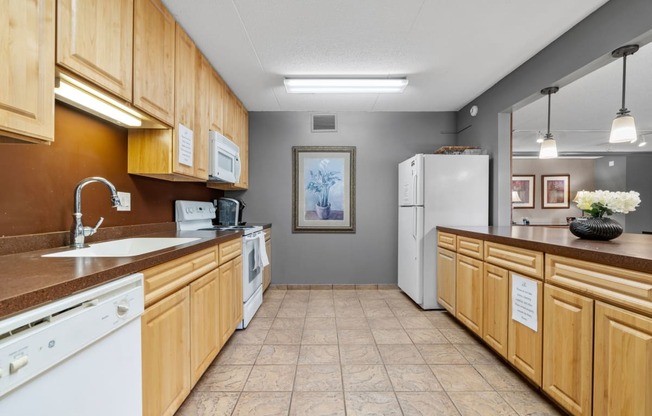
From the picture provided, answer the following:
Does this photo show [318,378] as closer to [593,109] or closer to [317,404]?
[317,404]

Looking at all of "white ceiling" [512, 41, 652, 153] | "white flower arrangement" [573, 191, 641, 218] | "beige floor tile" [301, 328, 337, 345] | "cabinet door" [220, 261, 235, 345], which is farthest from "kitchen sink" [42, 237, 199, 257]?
"white ceiling" [512, 41, 652, 153]

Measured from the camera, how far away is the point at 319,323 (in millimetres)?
2766

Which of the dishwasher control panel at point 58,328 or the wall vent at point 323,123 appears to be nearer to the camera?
the dishwasher control panel at point 58,328

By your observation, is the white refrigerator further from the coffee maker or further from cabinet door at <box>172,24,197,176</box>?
cabinet door at <box>172,24,197,176</box>

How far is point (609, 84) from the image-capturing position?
321 cm

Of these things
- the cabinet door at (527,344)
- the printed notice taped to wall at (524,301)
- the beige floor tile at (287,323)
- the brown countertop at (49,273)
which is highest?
the brown countertop at (49,273)

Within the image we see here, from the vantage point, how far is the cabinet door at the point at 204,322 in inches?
64.4

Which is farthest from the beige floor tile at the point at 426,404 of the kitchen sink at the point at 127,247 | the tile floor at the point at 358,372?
the kitchen sink at the point at 127,247

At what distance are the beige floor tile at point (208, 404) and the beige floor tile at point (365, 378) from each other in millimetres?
664

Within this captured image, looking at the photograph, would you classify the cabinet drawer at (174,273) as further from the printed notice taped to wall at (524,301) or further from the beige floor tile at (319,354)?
the printed notice taped to wall at (524,301)

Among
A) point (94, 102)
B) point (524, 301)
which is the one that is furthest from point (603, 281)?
point (94, 102)

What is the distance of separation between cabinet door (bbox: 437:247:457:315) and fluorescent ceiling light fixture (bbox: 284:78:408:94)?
1703 millimetres

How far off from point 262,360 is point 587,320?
A: 188 cm

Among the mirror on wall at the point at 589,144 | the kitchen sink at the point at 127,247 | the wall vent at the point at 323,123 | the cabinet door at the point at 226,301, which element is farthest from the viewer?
the wall vent at the point at 323,123
